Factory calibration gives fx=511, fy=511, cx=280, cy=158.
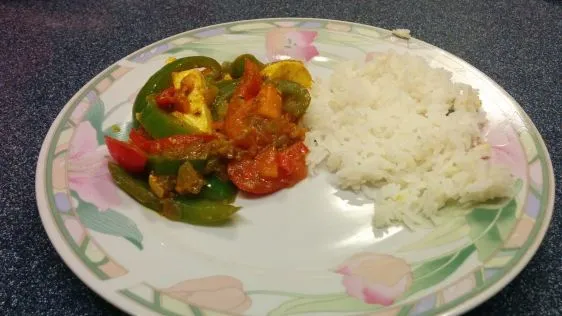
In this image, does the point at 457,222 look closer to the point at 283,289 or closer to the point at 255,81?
the point at 283,289

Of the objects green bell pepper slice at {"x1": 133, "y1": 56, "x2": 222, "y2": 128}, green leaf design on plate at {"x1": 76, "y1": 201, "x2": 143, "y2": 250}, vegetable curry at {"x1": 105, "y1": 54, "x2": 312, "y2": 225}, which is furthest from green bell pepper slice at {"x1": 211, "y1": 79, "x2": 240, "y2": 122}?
green leaf design on plate at {"x1": 76, "y1": 201, "x2": 143, "y2": 250}

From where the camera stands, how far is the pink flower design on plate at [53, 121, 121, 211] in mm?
1812

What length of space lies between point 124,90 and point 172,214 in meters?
0.79

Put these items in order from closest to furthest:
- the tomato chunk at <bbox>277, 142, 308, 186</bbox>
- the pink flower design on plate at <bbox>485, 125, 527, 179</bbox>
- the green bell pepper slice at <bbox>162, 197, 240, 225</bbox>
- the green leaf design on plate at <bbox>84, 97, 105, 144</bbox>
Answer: the green bell pepper slice at <bbox>162, 197, 240, 225</bbox>, the pink flower design on plate at <bbox>485, 125, 527, 179</bbox>, the tomato chunk at <bbox>277, 142, 308, 186</bbox>, the green leaf design on plate at <bbox>84, 97, 105, 144</bbox>

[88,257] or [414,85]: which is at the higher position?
[414,85]

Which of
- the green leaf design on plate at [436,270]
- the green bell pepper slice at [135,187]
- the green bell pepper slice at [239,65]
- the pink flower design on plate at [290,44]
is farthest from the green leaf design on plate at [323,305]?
the pink flower design on plate at [290,44]

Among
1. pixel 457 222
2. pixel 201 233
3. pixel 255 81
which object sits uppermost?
pixel 255 81

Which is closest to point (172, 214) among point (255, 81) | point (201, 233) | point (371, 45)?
point (201, 233)

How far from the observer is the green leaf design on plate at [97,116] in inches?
82.1

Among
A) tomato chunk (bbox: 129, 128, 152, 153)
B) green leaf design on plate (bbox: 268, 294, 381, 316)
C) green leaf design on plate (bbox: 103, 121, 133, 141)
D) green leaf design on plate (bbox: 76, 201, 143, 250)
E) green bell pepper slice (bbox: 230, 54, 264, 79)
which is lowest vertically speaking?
green leaf design on plate (bbox: 76, 201, 143, 250)

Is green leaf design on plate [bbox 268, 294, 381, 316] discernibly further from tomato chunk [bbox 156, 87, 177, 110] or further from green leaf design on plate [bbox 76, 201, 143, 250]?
tomato chunk [bbox 156, 87, 177, 110]

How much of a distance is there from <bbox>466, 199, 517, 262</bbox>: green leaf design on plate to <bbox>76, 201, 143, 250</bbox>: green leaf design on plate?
108 cm

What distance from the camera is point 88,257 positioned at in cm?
155

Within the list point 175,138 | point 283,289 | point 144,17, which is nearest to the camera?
point 283,289
